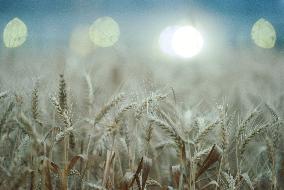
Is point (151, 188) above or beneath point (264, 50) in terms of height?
beneath

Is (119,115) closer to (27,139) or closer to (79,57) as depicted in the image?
(27,139)

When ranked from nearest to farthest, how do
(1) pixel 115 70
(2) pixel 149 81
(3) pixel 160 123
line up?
(3) pixel 160 123 → (2) pixel 149 81 → (1) pixel 115 70

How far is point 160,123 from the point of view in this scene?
205 cm

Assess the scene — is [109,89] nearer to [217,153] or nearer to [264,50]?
[217,153]

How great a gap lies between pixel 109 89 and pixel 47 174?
1097 millimetres

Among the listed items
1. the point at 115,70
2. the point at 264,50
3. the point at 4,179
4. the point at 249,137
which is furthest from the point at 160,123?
the point at 264,50

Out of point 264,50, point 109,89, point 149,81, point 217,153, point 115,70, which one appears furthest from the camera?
point 264,50

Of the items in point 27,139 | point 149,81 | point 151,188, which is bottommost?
point 151,188

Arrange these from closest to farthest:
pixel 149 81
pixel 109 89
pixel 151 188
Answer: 1. pixel 149 81
2. pixel 151 188
3. pixel 109 89

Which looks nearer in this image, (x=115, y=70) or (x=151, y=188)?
(x=151, y=188)

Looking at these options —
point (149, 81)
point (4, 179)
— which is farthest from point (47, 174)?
point (149, 81)

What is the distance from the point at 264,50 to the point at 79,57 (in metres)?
6.09

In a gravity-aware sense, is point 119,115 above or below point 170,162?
above

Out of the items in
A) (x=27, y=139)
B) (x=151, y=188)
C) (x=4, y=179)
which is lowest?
(x=151, y=188)
